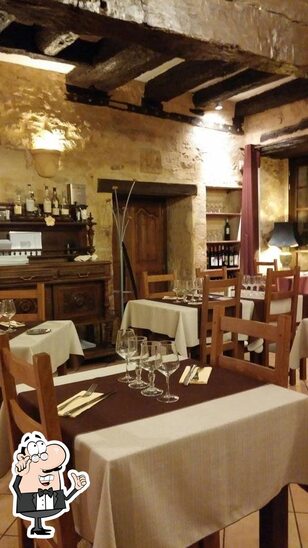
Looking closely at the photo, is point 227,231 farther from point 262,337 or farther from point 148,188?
point 262,337

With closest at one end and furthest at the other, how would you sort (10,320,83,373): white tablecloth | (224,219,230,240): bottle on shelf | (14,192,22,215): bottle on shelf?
(10,320,83,373): white tablecloth < (14,192,22,215): bottle on shelf < (224,219,230,240): bottle on shelf

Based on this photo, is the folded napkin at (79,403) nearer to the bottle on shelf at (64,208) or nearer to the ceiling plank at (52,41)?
the ceiling plank at (52,41)

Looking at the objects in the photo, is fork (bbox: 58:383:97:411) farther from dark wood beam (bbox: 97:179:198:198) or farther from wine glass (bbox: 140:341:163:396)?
dark wood beam (bbox: 97:179:198:198)

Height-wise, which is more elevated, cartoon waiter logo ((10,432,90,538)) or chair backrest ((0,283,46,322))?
chair backrest ((0,283,46,322))

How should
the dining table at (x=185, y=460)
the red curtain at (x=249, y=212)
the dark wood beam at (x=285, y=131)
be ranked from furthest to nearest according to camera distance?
the red curtain at (x=249, y=212) → the dark wood beam at (x=285, y=131) → the dining table at (x=185, y=460)

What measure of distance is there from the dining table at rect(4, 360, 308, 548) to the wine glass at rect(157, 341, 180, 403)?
4cm

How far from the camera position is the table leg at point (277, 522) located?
4.99 feet

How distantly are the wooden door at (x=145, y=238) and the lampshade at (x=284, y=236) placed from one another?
160cm

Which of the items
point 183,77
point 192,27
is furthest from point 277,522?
point 183,77

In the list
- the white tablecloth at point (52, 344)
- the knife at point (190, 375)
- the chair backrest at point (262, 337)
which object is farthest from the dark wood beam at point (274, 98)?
the knife at point (190, 375)

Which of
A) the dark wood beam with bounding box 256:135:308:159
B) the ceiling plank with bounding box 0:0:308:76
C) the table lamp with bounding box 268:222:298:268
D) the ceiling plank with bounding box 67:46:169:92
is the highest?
the ceiling plank with bounding box 67:46:169:92

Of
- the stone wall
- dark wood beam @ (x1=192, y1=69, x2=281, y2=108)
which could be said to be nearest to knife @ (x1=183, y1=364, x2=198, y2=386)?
the stone wall

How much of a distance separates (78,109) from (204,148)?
6.28ft

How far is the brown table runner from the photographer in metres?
1.32
